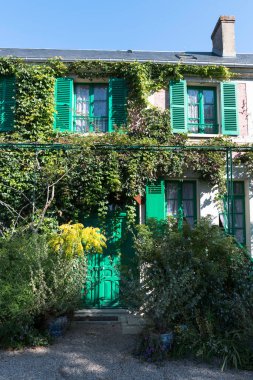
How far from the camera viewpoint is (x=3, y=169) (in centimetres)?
775

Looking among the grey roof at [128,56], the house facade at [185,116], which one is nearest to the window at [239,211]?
the house facade at [185,116]

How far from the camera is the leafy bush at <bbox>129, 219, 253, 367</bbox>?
4.52m

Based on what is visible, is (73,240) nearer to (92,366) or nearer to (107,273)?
(92,366)

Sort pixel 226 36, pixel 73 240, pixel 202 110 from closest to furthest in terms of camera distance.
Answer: pixel 73 240, pixel 202 110, pixel 226 36

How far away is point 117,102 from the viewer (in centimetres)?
876

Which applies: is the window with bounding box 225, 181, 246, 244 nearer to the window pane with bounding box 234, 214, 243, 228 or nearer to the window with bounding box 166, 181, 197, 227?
the window pane with bounding box 234, 214, 243, 228

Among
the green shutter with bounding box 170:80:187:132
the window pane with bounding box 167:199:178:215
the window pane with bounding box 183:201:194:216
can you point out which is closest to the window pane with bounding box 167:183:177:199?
the window pane with bounding box 167:199:178:215

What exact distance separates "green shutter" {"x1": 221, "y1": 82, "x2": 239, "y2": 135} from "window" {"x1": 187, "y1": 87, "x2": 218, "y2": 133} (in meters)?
0.27

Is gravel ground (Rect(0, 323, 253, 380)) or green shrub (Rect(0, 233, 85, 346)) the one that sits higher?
green shrub (Rect(0, 233, 85, 346))

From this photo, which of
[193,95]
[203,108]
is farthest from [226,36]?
[203,108]

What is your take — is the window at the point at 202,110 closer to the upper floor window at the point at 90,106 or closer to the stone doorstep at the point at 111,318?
the upper floor window at the point at 90,106

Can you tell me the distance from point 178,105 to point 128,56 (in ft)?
7.84

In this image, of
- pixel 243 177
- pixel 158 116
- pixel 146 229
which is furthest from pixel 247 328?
pixel 158 116

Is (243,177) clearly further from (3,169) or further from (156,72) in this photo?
(3,169)
